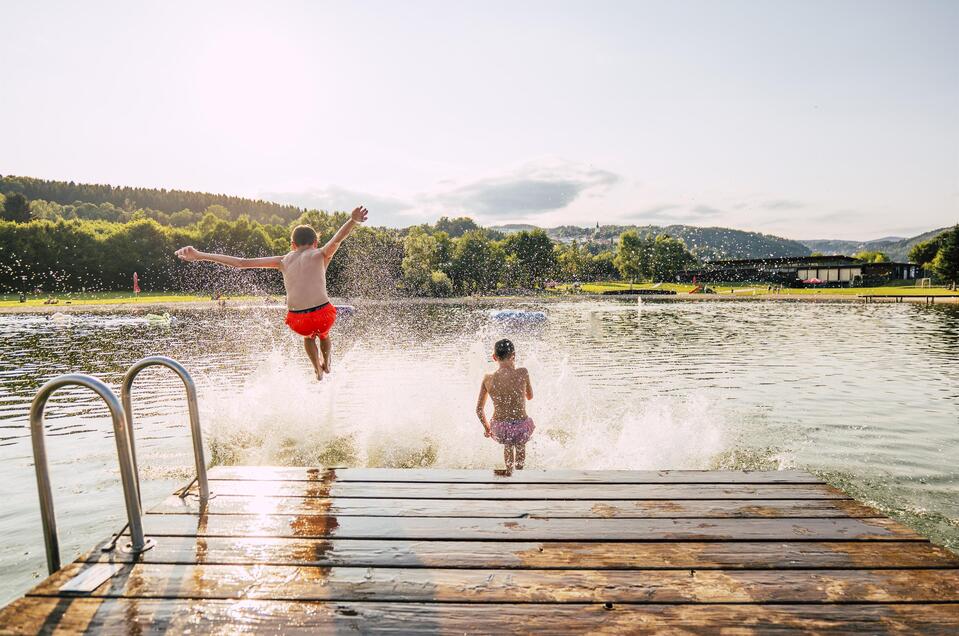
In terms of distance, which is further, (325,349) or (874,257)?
(874,257)

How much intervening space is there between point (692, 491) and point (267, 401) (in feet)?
42.9

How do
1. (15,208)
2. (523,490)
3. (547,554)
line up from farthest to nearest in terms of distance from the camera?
(15,208)
(523,490)
(547,554)

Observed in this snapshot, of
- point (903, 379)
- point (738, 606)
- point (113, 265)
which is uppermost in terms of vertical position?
point (113, 265)

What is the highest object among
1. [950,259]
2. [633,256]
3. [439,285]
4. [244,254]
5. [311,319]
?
[244,254]

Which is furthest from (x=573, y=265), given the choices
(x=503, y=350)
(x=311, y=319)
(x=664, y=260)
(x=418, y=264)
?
(x=311, y=319)

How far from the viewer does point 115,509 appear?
9266 millimetres

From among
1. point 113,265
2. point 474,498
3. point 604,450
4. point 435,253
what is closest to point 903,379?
point 604,450

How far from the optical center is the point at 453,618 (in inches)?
130

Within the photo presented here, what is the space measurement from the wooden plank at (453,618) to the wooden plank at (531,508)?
4.46 feet

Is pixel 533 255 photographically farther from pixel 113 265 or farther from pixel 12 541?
pixel 12 541

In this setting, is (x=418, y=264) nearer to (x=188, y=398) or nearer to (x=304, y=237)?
(x=304, y=237)

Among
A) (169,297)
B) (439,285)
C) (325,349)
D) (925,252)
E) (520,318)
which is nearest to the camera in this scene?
(325,349)

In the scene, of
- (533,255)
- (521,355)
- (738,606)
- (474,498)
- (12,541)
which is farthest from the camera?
(533,255)

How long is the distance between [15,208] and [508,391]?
156 m
